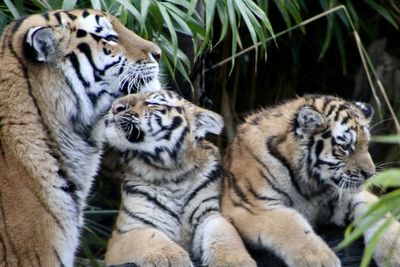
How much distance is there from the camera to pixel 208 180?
15.4ft

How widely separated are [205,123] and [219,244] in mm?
644

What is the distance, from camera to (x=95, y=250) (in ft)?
22.3

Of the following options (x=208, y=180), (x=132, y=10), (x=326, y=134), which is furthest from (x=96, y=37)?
(x=326, y=134)

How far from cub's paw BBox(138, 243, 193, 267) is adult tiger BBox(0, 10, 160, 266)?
29 centimetres

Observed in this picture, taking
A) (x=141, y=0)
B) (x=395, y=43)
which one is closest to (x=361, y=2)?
(x=395, y=43)

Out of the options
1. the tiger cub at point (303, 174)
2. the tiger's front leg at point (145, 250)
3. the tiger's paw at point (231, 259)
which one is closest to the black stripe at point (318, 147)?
the tiger cub at point (303, 174)

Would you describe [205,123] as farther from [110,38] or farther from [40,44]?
[40,44]

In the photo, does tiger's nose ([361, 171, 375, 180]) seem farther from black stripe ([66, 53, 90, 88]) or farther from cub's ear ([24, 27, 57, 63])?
cub's ear ([24, 27, 57, 63])

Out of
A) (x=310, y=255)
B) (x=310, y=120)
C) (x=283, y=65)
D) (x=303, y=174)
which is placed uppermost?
(x=310, y=120)

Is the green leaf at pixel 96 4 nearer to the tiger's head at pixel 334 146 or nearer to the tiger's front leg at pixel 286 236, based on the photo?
the tiger's head at pixel 334 146

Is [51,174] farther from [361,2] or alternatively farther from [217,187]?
[361,2]

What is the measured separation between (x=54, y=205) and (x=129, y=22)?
4.52 feet

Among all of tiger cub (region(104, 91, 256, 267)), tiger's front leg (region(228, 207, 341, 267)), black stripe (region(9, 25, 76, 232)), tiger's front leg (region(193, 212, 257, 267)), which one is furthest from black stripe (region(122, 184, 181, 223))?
black stripe (region(9, 25, 76, 232))

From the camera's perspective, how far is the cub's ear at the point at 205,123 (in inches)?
187
